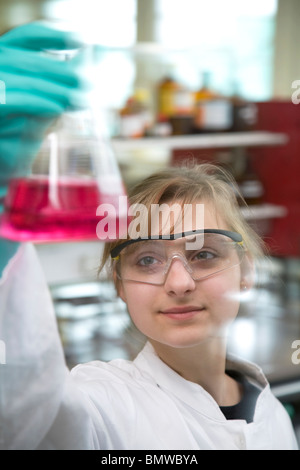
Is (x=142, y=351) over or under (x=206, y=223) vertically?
under

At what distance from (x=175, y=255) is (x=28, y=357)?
18 centimetres

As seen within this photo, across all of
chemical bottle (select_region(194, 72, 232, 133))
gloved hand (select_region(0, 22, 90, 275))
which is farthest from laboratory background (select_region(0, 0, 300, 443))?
gloved hand (select_region(0, 22, 90, 275))

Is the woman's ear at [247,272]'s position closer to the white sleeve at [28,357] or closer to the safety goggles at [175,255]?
the safety goggles at [175,255]

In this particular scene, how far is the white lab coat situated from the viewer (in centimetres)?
57

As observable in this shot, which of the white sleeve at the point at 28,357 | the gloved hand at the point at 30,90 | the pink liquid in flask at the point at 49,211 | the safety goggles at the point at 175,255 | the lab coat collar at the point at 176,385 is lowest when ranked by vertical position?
the lab coat collar at the point at 176,385

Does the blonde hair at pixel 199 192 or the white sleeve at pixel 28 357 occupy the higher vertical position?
the blonde hair at pixel 199 192

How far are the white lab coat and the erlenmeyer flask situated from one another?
34 mm

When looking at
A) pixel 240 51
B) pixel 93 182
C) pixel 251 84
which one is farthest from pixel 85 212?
pixel 240 51

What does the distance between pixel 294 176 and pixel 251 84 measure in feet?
6.31

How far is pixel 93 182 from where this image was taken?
65cm

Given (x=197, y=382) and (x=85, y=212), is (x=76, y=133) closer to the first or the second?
(x=85, y=212)

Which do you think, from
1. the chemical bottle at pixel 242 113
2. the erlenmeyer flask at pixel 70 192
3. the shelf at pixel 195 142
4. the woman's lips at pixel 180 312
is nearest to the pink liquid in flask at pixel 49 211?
the erlenmeyer flask at pixel 70 192

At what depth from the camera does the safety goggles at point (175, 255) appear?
0.67 m

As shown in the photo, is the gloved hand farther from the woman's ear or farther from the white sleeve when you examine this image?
the woman's ear
